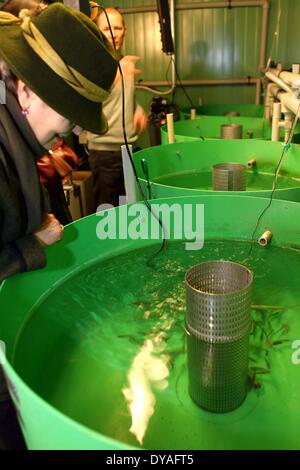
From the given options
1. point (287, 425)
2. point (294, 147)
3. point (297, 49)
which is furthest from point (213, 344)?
point (297, 49)

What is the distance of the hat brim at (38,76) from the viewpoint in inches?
30.3


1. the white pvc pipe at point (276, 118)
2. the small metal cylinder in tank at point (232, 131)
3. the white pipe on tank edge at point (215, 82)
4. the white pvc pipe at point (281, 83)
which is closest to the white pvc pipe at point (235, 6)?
the white pipe on tank edge at point (215, 82)

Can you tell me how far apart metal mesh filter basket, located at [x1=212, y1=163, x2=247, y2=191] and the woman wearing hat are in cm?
101

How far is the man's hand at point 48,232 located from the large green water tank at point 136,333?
0.11 meters

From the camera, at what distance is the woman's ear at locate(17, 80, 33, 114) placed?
33.4 inches

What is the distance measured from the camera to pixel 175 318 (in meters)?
1.21

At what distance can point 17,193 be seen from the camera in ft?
2.91

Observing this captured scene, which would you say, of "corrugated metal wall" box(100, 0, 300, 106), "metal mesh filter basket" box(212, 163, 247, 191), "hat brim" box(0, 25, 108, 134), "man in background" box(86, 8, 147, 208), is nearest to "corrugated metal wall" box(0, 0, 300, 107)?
"corrugated metal wall" box(100, 0, 300, 106)

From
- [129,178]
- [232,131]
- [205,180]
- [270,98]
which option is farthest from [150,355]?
[270,98]

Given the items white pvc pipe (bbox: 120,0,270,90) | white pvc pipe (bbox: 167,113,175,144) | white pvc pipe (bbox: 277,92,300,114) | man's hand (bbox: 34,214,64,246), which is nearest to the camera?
man's hand (bbox: 34,214,64,246)

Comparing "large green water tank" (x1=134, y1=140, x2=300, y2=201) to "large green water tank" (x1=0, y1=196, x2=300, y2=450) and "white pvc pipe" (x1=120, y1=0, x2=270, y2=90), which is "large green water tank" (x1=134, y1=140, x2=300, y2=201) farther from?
"white pvc pipe" (x1=120, y1=0, x2=270, y2=90)

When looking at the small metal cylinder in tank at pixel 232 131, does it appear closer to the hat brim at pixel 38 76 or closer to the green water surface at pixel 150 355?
the green water surface at pixel 150 355

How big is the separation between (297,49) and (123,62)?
239cm
